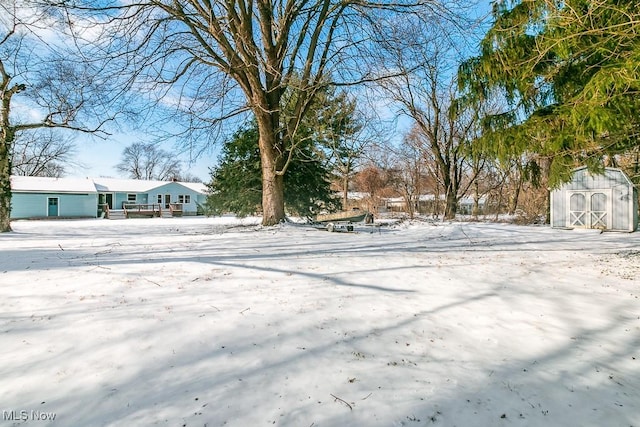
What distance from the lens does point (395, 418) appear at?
6.63 ft

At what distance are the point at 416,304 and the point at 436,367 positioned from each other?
1.36 m

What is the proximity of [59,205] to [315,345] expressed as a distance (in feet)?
113

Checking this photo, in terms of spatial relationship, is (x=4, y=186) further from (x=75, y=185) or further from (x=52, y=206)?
(x=75, y=185)

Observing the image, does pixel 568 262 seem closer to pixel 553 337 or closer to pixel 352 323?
pixel 553 337

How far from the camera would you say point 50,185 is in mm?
28578

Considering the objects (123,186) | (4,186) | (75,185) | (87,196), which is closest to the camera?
(4,186)

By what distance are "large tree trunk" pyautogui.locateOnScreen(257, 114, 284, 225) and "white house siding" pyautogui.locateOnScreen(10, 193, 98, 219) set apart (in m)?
26.0

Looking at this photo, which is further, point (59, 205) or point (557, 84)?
point (59, 205)

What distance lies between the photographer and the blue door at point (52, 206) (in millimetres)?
28281

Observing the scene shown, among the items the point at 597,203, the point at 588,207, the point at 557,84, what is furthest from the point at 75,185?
the point at 597,203

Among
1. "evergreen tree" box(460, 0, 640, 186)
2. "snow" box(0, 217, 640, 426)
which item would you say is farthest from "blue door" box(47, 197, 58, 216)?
"evergreen tree" box(460, 0, 640, 186)

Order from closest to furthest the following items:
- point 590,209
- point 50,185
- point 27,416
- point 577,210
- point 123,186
→ 1. point 27,416
2. point 590,209
3. point 577,210
4. point 50,185
5. point 123,186

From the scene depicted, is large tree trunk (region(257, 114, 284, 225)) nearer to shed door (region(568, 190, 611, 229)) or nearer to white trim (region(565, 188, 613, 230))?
white trim (region(565, 188, 613, 230))

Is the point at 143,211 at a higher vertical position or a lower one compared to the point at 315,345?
higher
